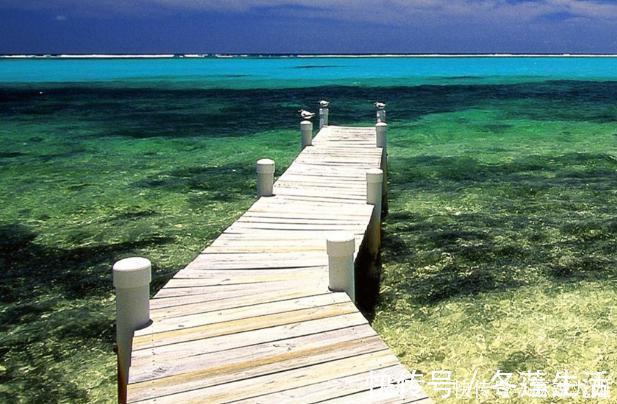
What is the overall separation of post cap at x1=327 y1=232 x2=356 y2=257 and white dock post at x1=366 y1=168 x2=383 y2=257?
10.2ft

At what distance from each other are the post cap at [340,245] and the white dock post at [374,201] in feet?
10.2

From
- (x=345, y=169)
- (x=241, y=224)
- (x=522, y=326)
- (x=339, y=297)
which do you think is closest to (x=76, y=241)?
(x=241, y=224)

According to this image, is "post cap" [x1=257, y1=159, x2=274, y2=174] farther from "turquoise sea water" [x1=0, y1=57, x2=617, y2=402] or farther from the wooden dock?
"turquoise sea water" [x1=0, y1=57, x2=617, y2=402]

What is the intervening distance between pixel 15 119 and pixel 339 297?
1388 inches

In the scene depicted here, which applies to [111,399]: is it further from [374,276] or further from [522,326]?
[522,326]

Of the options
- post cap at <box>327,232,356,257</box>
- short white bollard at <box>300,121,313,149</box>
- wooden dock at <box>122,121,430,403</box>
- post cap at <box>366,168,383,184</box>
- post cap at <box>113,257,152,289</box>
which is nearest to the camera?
wooden dock at <box>122,121,430,403</box>

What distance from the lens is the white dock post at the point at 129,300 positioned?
4.47 metres

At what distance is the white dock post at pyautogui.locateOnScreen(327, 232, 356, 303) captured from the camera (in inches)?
211

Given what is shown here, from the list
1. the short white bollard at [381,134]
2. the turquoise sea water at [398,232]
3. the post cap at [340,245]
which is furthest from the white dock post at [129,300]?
the short white bollard at [381,134]

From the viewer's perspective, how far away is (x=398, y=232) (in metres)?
12.0

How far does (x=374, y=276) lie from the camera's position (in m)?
8.59

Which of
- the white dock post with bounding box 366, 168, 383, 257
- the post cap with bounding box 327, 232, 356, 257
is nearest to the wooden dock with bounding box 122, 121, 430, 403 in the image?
the post cap with bounding box 327, 232, 356, 257

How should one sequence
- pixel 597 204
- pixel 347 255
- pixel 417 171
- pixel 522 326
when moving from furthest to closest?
pixel 417 171
pixel 597 204
pixel 522 326
pixel 347 255

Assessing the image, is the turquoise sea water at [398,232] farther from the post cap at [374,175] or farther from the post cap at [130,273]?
the post cap at [130,273]
